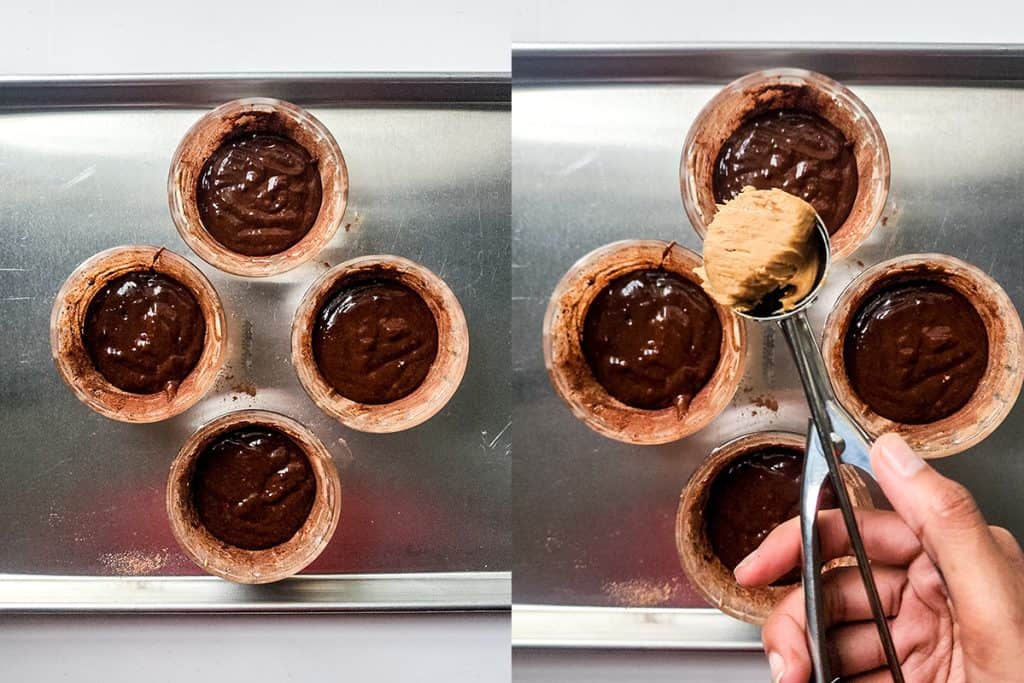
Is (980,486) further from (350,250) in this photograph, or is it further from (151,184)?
A: (151,184)

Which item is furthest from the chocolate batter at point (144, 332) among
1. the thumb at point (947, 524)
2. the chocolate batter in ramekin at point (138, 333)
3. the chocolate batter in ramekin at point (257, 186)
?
the thumb at point (947, 524)

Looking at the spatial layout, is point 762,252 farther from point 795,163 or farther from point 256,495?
point 256,495

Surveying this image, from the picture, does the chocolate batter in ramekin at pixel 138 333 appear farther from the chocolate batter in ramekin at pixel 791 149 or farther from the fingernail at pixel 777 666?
the fingernail at pixel 777 666

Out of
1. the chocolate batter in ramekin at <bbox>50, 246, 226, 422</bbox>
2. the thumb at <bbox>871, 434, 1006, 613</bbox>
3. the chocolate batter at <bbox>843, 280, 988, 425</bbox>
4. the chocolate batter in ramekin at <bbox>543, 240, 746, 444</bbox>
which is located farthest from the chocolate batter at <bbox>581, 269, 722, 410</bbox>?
the chocolate batter in ramekin at <bbox>50, 246, 226, 422</bbox>

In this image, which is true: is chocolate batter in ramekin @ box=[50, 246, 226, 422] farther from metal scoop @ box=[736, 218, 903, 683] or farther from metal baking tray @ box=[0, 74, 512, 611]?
metal scoop @ box=[736, 218, 903, 683]

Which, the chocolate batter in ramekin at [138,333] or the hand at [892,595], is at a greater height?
the chocolate batter in ramekin at [138,333]

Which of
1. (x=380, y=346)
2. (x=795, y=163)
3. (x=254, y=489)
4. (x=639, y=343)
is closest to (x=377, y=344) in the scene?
(x=380, y=346)
